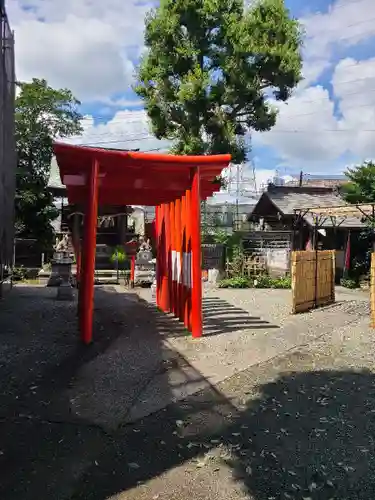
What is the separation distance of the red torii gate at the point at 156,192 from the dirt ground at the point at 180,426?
95cm

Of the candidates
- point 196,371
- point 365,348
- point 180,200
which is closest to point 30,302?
point 180,200

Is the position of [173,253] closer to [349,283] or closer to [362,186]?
[349,283]

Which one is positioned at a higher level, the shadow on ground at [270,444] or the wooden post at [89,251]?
the wooden post at [89,251]

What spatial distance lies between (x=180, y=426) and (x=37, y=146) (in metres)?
20.0

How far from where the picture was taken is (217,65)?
17594 mm

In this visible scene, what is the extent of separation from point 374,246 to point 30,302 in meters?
10.9

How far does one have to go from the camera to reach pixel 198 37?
57.5 ft

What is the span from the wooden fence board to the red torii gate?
2.48m

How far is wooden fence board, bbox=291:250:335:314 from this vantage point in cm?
1048

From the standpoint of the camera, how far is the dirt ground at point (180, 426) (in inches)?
127

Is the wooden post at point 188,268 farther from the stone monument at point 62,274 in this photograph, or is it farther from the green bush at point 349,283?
the green bush at point 349,283

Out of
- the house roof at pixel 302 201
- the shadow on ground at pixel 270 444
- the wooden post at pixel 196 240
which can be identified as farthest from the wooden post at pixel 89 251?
the house roof at pixel 302 201

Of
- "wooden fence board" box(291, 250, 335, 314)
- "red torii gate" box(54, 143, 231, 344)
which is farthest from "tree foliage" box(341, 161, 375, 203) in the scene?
"red torii gate" box(54, 143, 231, 344)

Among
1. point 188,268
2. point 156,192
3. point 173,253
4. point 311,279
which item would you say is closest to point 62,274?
point 173,253
